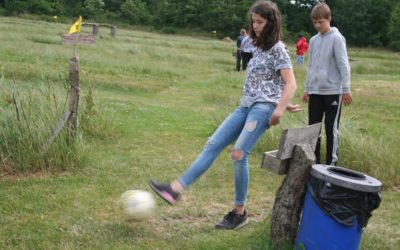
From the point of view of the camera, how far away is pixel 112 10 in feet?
235

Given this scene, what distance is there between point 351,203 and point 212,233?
1326 mm

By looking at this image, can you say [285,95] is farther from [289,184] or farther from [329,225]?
[329,225]

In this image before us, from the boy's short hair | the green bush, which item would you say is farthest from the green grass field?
the green bush

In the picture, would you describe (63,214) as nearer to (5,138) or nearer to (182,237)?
(182,237)

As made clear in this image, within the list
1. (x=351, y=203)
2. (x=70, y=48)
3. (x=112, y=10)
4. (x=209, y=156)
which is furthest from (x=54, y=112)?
(x=112, y=10)

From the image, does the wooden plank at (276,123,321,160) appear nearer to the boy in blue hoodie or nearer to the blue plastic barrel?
the blue plastic barrel

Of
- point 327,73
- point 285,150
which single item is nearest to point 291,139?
point 285,150

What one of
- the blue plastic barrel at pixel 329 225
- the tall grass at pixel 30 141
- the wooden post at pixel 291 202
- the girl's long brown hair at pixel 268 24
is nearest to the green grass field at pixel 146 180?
the tall grass at pixel 30 141

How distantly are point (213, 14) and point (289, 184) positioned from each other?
62.1 m

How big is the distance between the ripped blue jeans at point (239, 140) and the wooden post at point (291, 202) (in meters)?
0.40

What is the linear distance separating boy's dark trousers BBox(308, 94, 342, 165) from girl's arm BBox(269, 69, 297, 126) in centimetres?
203

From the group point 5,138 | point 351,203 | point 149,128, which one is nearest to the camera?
point 351,203

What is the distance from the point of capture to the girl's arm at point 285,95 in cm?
416

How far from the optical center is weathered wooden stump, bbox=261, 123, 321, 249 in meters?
3.95
